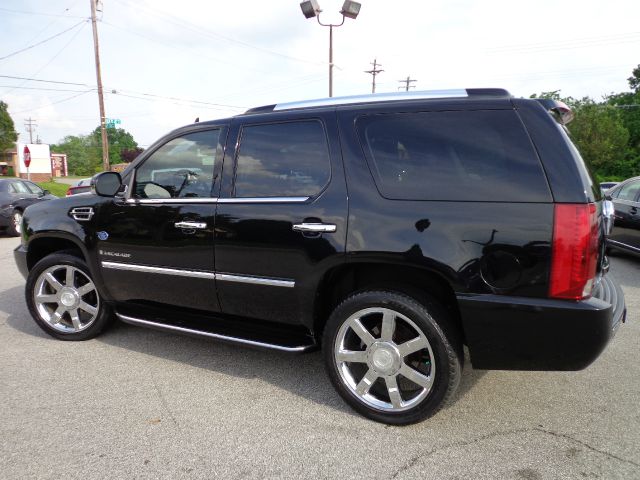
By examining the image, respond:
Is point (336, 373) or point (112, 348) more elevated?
point (336, 373)

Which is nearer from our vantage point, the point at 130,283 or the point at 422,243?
the point at 422,243

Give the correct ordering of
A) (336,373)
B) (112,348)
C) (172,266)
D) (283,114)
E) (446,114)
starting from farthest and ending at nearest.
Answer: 1. (112,348)
2. (172,266)
3. (283,114)
4. (336,373)
5. (446,114)

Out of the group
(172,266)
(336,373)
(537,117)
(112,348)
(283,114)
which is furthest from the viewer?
(112,348)

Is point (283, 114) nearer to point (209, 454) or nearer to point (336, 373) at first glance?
point (336, 373)

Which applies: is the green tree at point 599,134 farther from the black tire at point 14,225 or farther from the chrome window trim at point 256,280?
the chrome window trim at point 256,280

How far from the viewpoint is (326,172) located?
9.25ft

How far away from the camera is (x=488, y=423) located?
2.68 meters

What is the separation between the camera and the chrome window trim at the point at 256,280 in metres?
Answer: 2.89

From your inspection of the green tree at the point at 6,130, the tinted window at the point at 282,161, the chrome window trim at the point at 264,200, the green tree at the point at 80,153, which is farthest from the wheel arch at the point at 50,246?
the green tree at the point at 80,153

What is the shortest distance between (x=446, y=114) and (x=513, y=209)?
660 millimetres

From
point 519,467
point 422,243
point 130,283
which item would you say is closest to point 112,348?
point 130,283

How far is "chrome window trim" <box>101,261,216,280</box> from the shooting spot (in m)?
3.20

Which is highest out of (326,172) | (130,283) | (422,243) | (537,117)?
(537,117)

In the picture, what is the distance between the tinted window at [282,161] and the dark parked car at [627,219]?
18.0 ft
